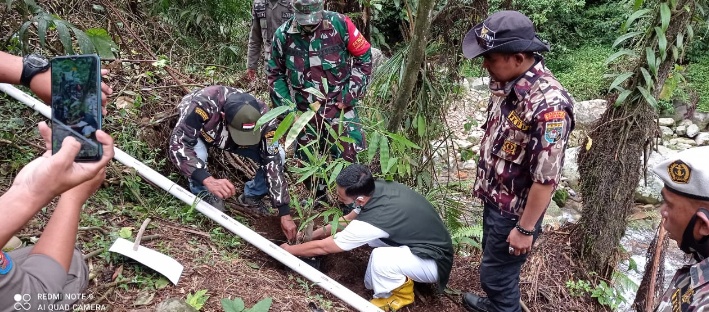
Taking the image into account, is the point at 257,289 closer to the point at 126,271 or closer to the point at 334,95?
the point at 126,271

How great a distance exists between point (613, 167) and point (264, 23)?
3.47m

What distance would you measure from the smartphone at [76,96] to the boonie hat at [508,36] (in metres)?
1.74

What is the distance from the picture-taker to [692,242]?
1604 millimetres

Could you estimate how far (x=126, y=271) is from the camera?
94.0 inches

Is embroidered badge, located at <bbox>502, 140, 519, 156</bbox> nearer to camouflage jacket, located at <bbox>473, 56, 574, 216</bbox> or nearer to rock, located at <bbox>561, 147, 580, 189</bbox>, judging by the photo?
camouflage jacket, located at <bbox>473, 56, 574, 216</bbox>

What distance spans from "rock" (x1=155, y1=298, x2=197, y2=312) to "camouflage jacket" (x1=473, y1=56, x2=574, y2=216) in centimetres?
174

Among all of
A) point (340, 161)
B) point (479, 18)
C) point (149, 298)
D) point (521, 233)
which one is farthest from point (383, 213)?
point (479, 18)

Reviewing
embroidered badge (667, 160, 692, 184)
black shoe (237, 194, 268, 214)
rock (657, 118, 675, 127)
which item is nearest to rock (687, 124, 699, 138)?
rock (657, 118, 675, 127)

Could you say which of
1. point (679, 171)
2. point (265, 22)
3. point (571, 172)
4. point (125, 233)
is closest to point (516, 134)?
point (679, 171)

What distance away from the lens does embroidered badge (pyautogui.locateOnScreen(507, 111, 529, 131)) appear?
2.48m

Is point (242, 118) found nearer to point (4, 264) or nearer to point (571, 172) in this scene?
point (4, 264)

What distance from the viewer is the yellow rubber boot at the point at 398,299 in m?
3.20

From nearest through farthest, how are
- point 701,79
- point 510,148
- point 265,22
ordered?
point 510,148
point 265,22
point 701,79

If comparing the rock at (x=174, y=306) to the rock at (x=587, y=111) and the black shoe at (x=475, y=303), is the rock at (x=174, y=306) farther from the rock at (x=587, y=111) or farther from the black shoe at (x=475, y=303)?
the rock at (x=587, y=111)
